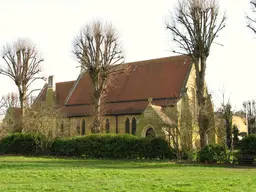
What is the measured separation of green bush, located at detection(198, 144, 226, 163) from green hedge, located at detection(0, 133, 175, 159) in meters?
3.30

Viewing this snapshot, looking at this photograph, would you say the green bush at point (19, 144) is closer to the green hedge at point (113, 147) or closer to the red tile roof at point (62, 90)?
the green hedge at point (113, 147)

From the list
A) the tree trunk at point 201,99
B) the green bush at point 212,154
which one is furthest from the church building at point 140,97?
the green bush at point 212,154

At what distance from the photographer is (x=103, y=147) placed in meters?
29.7

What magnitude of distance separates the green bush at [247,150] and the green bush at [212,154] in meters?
1.07

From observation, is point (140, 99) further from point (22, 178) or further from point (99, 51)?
point (22, 178)

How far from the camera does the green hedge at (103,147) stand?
27500mm

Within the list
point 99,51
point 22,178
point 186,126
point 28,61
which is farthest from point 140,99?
point 22,178

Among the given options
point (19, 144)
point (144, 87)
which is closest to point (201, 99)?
point (144, 87)

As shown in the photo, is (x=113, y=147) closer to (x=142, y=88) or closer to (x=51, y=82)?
(x=142, y=88)

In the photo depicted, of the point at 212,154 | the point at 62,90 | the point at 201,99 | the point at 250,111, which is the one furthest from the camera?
the point at 250,111

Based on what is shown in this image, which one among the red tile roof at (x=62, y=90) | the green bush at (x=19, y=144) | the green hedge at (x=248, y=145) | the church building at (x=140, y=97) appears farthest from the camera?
the red tile roof at (x=62, y=90)

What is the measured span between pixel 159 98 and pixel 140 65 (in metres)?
7.34

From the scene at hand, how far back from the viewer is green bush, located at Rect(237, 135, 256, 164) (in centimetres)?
2306

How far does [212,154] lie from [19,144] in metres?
19.5
